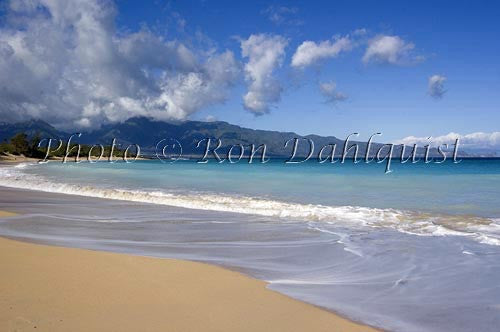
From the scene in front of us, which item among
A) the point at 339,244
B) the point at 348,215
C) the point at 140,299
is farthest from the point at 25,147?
the point at 140,299

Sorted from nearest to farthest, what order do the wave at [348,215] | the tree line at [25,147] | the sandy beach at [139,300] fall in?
the sandy beach at [139,300] → the wave at [348,215] → the tree line at [25,147]

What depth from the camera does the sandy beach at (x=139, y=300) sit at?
4086 mm

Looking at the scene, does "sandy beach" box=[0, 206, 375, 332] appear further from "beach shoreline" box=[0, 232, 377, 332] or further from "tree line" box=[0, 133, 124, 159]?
"tree line" box=[0, 133, 124, 159]

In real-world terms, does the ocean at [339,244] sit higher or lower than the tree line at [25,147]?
higher

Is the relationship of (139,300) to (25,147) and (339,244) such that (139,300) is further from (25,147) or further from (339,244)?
(25,147)

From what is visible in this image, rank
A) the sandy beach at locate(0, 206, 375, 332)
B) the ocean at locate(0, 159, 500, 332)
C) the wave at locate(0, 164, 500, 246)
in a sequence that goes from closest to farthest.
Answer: the sandy beach at locate(0, 206, 375, 332)
the ocean at locate(0, 159, 500, 332)
the wave at locate(0, 164, 500, 246)

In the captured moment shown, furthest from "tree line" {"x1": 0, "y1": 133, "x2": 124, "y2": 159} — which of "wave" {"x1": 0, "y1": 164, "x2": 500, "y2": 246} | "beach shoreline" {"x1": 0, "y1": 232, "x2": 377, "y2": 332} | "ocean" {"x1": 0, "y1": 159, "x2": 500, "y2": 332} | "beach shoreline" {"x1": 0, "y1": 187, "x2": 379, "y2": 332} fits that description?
"beach shoreline" {"x1": 0, "y1": 232, "x2": 377, "y2": 332}

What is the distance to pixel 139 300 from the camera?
4758 mm

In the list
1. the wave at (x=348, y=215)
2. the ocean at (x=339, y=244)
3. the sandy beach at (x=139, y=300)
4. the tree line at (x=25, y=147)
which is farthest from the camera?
the tree line at (x=25, y=147)

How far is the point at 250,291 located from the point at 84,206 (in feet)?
39.0

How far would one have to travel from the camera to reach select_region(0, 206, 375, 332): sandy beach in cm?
409

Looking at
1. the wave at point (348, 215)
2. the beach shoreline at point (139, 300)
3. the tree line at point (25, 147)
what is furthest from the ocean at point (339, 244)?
the tree line at point (25, 147)

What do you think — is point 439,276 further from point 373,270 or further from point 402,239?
point 402,239

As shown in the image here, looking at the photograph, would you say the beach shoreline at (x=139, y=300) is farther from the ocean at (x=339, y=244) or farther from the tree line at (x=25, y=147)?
the tree line at (x=25, y=147)
